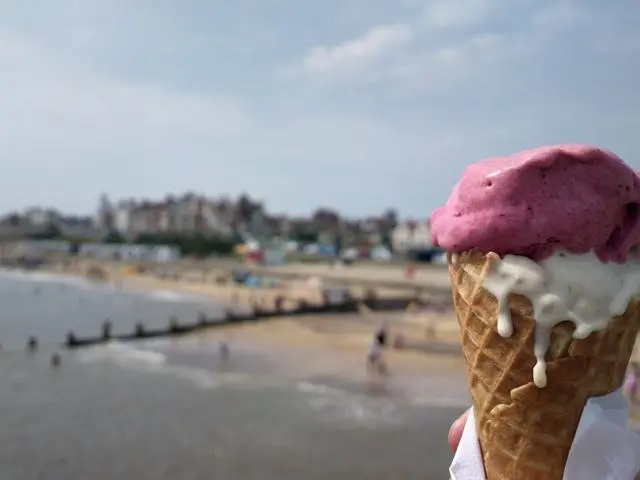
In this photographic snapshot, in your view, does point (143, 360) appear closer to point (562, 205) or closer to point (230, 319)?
point (230, 319)

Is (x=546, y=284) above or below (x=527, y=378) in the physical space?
above

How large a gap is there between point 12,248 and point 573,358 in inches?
5729

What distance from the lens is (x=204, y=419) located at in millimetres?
15820

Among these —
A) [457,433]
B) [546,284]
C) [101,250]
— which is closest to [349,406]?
[457,433]

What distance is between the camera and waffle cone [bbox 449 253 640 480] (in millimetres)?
2402

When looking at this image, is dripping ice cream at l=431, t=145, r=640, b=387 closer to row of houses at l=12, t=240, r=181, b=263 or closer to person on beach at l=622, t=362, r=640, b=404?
person on beach at l=622, t=362, r=640, b=404

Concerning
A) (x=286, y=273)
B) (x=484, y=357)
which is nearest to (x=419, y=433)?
(x=484, y=357)

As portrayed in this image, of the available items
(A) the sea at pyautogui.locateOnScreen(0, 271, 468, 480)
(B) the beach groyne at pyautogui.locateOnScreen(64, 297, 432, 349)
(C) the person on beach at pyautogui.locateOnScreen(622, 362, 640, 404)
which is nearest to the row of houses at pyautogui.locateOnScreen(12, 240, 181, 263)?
(B) the beach groyne at pyautogui.locateOnScreen(64, 297, 432, 349)

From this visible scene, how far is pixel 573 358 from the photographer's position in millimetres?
2383

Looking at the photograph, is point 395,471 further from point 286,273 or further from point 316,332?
point 286,273

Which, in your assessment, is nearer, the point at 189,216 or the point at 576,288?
the point at 576,288

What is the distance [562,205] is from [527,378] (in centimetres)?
66

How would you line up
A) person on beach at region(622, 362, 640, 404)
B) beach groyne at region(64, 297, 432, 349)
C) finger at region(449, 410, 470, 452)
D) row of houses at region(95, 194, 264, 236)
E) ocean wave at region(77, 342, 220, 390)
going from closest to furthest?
finger at region(449, 410, 470, 452) → person on beach at region(622, 362, 640, 404) → ocean wave at region(77, 342, 220, 390) → beach groyne at region(64, 297, 432, 349) → row of houses at region(95, 194, 264, 236)

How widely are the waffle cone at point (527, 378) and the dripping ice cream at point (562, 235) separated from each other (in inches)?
2.1
